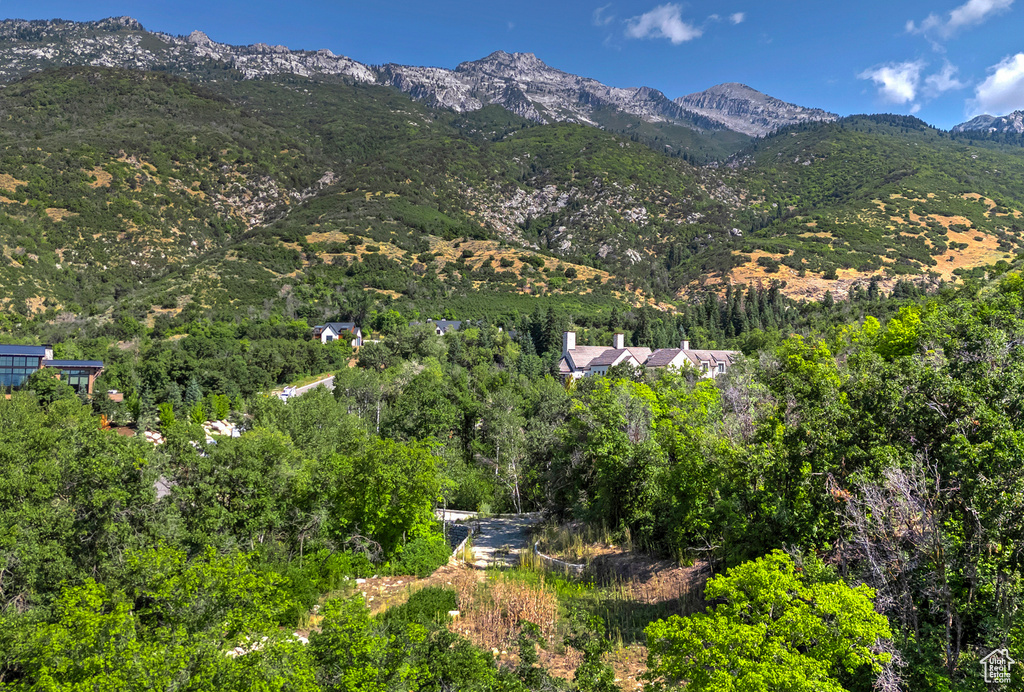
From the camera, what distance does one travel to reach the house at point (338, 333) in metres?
72.9

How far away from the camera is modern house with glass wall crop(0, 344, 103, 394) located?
185ft

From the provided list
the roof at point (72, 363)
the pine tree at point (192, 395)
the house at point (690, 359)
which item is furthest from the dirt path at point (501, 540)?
the roof at point (72, 363)

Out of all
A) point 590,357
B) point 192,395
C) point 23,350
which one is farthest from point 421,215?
point 192,395

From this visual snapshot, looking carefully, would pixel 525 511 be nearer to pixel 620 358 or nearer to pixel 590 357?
pixel 620 358

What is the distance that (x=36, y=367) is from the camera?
57406 millimetres

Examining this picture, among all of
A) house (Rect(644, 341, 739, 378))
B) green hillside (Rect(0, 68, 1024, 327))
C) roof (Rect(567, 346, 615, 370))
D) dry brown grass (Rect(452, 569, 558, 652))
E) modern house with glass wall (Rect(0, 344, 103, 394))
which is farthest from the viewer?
green hillside (Rect(0, 68, 1024, 327))

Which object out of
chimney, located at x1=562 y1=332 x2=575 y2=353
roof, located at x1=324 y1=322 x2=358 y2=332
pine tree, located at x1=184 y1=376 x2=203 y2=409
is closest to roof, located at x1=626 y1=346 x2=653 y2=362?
chimney, located at x1=562 y1=332 x2=575 y2=353

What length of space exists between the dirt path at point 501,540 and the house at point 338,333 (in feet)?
160

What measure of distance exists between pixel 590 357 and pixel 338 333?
3663cm

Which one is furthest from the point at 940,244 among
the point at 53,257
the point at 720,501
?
the point at 53,257

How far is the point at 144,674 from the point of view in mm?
6848

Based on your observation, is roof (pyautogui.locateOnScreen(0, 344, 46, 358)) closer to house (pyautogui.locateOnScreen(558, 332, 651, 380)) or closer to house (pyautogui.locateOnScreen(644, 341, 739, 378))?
house (pyautogui.locateOnScreen(558, 332, 651, 380))

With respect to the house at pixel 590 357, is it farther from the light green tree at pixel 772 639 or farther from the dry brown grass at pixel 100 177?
the dry brown grass at pixel 100 177

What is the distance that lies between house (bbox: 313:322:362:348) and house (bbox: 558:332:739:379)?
2901 cm
